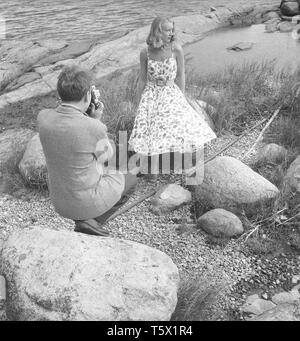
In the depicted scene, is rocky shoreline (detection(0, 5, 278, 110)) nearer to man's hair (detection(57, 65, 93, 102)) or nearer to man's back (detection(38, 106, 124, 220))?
man's back (detection(38, 106, 124, 220))

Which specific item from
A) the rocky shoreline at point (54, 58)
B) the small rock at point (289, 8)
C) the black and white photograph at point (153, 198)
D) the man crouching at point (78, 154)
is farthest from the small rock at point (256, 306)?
the small rock at point (289, 8)

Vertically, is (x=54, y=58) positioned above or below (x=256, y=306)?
above

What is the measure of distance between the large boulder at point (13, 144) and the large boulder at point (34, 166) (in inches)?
8.7

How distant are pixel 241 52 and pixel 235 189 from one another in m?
7.24

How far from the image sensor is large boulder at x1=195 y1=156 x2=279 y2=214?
4.34 metres

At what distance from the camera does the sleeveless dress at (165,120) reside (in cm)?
473

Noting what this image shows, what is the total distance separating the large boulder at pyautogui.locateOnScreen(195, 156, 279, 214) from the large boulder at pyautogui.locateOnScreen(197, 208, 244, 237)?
0.21m

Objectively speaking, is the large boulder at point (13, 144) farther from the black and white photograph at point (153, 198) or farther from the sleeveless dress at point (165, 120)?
the sleeveless dress at point (165, 120)

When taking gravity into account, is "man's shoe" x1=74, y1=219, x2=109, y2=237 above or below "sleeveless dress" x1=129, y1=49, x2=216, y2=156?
below

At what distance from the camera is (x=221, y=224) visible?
4.09m

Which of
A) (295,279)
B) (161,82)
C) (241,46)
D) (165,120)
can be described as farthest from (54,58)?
(295,279)

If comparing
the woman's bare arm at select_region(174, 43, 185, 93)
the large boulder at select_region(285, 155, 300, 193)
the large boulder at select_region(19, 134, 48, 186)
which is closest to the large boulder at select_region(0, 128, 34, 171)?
the large boulder at select_region(19, 134, 48, 186)

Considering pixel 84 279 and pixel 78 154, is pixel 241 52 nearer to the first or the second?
pixel 78 154

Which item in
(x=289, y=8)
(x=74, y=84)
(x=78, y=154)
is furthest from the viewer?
(x=289, y=8)
